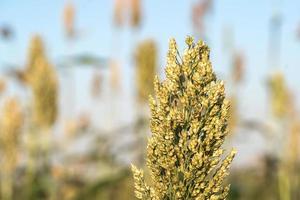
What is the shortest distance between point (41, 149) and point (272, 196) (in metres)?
4.47

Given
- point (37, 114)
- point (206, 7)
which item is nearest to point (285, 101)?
point (206, 7)

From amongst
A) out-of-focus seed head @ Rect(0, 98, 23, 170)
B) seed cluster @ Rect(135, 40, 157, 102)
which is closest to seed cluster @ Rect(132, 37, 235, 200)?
out-of-focus seed head @ Rect(0, 98, 23, 170)

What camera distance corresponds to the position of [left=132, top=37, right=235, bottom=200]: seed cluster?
2064 mm

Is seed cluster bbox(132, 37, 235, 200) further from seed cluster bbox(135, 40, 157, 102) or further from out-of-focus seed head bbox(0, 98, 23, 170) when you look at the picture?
seed cluster bbox(135, 40, 157, 102)

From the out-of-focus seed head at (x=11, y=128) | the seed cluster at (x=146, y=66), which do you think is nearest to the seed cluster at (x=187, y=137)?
the out-of-focus seed head at (x=11, y=128)

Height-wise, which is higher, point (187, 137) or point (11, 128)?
point (11, 128)

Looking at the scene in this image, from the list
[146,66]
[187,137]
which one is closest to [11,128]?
[146,66]

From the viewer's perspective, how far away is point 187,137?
6.90 ft

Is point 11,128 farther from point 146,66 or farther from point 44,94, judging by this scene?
point 146,66

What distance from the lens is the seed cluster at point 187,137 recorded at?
2.06 meters

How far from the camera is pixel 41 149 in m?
7.09

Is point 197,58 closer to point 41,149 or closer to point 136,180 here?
point 136,180


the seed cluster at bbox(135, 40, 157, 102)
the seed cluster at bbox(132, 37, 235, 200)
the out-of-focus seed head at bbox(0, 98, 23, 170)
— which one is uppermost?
the seed cluster at bbox(135, 40, 157, 102)

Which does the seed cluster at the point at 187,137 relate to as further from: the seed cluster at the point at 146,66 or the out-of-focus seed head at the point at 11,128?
the seed cluster at the point at 146,66
